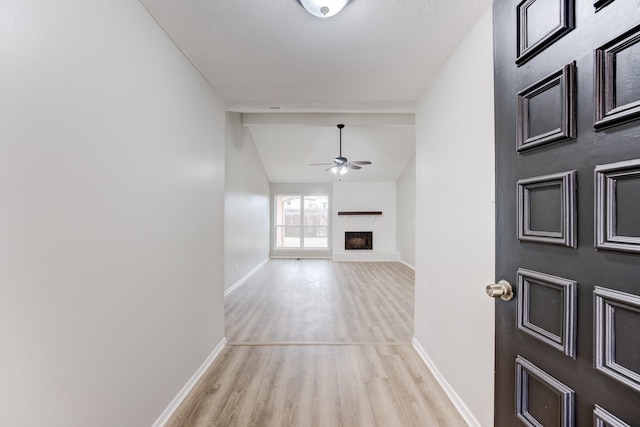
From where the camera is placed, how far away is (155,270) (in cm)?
159

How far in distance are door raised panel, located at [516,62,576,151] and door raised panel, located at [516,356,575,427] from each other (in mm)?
637

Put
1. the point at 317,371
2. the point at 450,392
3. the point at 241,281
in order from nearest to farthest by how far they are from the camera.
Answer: the point at 450,392 < the point at 317,371 < the point at 241,281

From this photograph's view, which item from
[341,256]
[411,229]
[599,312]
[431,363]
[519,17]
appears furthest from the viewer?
[341,256]

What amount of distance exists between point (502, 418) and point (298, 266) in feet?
20.2

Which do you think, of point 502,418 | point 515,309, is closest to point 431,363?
point 502,418

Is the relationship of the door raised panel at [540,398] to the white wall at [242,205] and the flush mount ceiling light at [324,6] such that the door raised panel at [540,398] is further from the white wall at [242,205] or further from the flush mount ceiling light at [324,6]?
the white wall at [242,205]

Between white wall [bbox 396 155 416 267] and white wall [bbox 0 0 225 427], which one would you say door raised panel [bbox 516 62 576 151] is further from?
white wall [bbox 396 155 416 267]

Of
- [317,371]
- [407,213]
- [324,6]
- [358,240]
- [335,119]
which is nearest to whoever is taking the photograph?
[324,6]

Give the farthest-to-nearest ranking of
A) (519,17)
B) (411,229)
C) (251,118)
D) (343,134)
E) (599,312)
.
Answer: (411,229), (343,134), (251,118), (519,17), (599,312)

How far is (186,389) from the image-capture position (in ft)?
6.36

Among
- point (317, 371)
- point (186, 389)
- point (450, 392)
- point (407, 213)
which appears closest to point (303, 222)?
point (407, 213)

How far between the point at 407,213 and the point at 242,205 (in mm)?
4196

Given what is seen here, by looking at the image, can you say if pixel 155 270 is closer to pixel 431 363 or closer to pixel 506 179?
pixel 506 179

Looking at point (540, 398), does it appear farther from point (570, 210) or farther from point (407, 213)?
point (407, 213)
